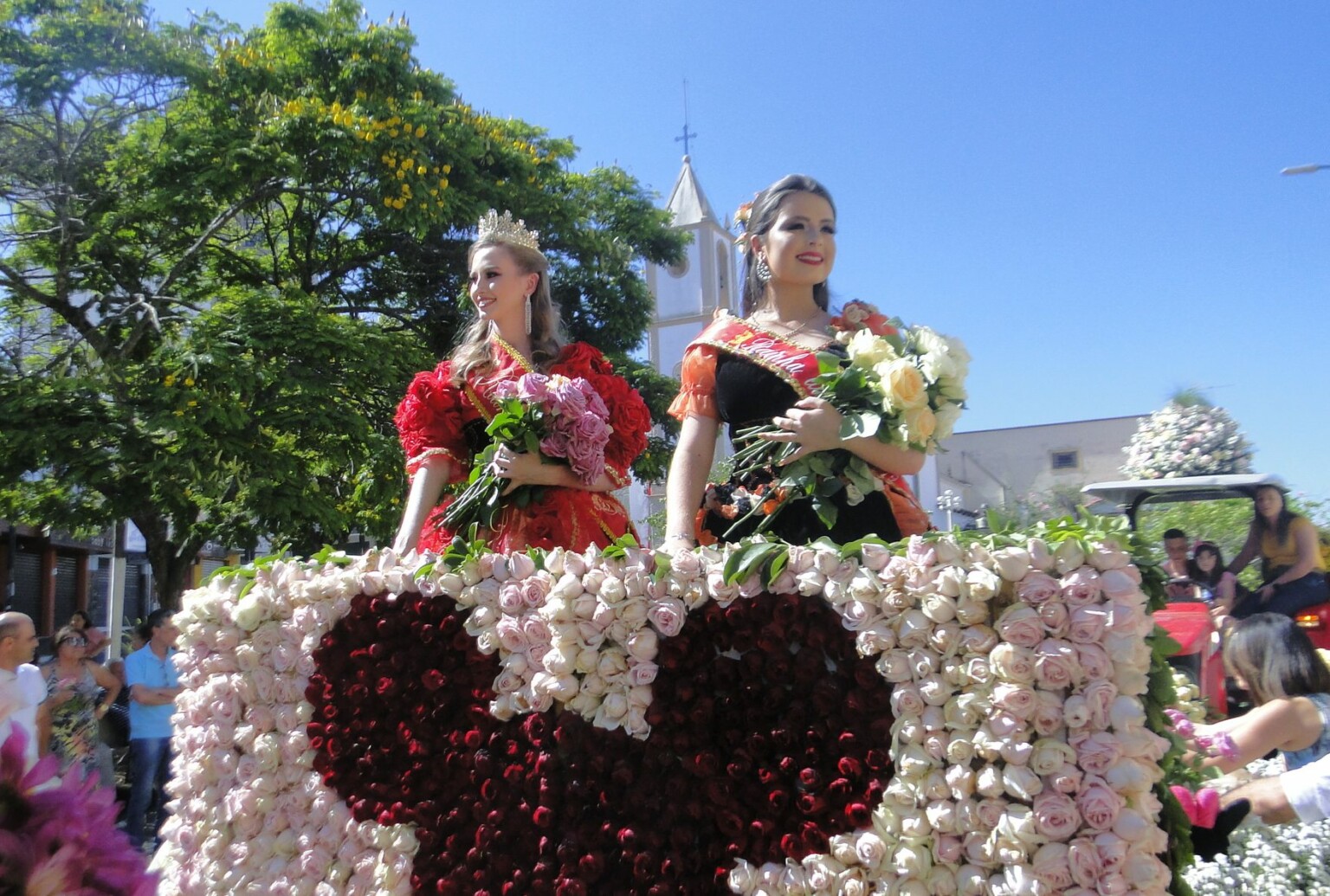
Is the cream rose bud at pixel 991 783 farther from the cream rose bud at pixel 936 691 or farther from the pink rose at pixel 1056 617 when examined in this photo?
the pink rose at pixel 1056 617

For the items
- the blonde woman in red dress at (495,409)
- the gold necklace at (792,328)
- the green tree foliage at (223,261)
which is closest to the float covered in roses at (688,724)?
the blonde woman in red dress at (495,409)

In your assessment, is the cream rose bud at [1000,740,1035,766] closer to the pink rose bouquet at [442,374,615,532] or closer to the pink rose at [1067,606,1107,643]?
the pink rose at [1067,606,1107,643]

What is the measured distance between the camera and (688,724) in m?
1.98

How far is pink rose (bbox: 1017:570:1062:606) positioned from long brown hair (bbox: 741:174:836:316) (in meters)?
1.28

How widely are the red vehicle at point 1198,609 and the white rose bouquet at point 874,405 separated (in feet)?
6.17

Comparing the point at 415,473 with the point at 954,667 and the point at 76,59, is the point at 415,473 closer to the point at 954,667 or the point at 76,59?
the point at 954,667

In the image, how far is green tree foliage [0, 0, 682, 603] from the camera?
10.7 meters

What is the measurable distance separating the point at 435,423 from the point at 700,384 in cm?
89

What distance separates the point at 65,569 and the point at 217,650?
26.3 metres

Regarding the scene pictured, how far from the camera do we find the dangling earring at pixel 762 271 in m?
2.84

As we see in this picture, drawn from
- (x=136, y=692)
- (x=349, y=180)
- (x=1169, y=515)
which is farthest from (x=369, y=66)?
(x=1169, y=515)

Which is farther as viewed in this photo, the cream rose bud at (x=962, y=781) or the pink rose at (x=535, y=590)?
the pink rose at (x=535, y=590)

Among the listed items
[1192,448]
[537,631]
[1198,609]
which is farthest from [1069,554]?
[1192,448]

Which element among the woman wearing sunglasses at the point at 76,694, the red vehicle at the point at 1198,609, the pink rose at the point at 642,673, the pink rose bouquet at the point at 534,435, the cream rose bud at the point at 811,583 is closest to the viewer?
the cream rose bud at the point at 811,583
